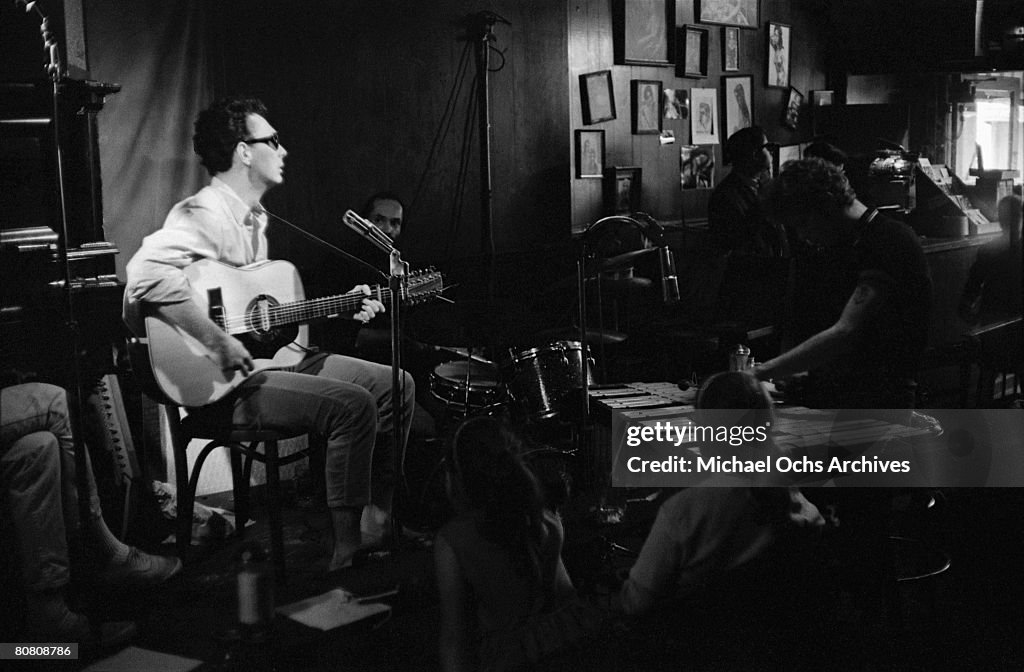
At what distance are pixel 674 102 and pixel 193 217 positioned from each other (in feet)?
7.84

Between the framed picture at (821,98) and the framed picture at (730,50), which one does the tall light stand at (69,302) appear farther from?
the framed picture at (821,98)

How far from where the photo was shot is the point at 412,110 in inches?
159

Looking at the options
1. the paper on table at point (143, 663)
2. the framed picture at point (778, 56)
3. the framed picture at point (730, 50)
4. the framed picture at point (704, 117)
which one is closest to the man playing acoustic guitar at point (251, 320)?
the paper on table at point (143, 663)

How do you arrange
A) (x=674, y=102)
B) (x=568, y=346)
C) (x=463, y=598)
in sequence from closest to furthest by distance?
1. (x=463, y=598)
2. (x=568, y=346)
3. (x=674, y=102)

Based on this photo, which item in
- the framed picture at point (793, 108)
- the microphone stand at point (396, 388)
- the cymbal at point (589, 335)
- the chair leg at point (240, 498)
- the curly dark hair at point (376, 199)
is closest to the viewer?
the microphone stand at point (396, 388)

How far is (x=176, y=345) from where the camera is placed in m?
3.31

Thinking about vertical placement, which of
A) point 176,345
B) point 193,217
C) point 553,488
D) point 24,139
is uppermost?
point 24,139

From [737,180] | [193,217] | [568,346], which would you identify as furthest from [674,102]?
[193,217]

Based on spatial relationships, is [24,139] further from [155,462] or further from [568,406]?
[568,406]

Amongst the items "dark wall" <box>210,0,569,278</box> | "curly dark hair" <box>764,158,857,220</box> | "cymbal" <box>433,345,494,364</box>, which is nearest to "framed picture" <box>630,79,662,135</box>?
"dark wall" <box>210,0,569,278</box>

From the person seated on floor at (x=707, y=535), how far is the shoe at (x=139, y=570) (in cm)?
167

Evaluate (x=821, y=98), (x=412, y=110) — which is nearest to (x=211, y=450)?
(x=412, y=110)

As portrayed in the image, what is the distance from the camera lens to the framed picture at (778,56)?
5262 mm

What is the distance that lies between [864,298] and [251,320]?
79.9 inches
